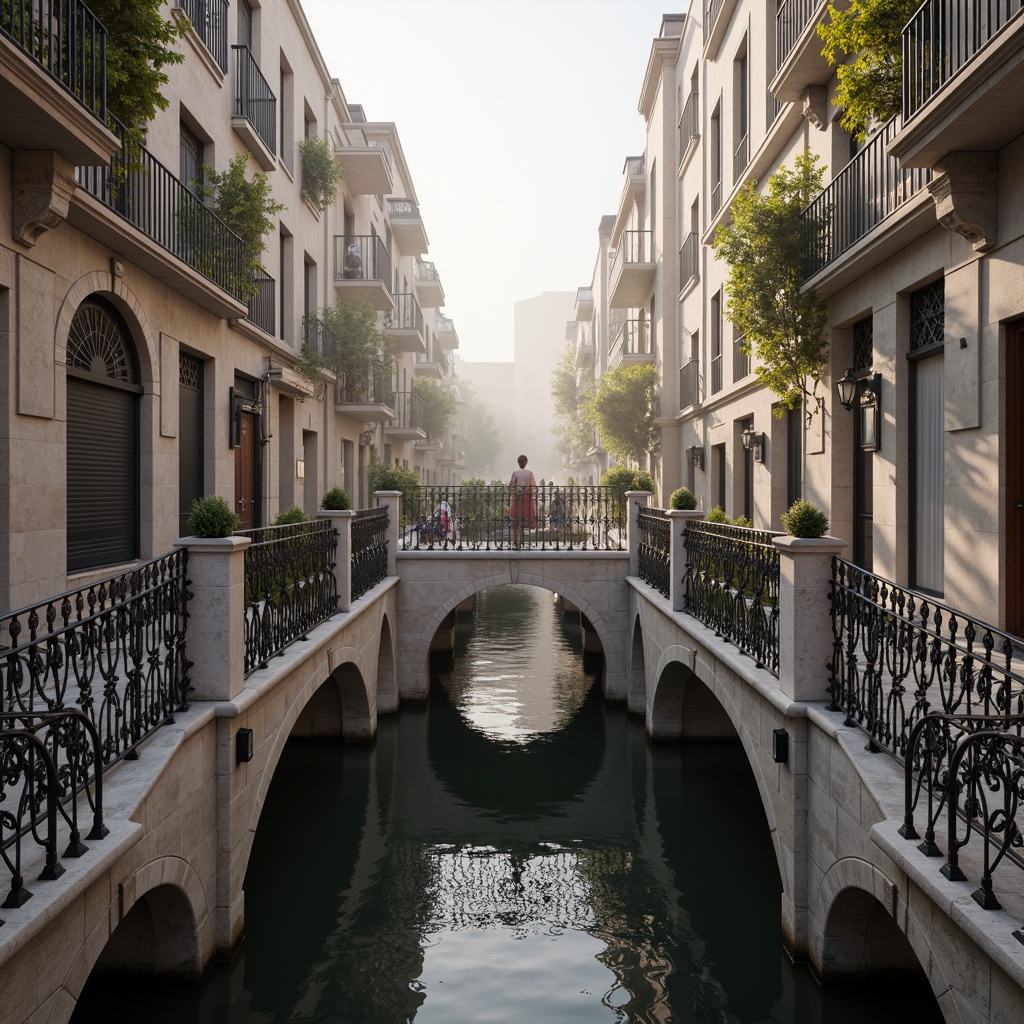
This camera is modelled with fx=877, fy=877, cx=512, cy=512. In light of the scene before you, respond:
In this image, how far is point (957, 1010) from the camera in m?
3.68

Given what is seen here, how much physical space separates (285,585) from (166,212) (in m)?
5.77

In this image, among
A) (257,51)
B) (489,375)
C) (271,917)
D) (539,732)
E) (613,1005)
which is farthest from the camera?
(489,375)

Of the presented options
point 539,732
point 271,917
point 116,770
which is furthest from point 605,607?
point 116,770

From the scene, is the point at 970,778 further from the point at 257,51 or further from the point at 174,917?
the point at 257,51

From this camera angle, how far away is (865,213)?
33.6ft

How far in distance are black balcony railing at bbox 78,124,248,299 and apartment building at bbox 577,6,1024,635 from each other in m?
7.70

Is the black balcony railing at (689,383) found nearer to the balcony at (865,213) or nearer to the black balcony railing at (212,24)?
the balcony at (865,213)

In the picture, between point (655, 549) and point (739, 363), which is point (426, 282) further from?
point (655, 549)

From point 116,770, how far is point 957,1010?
14.6 ft

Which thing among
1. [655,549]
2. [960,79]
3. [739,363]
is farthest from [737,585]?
[739,363]

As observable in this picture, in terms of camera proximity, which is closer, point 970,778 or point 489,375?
point 970,778

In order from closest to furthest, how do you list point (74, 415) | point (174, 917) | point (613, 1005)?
point (174, 917)
point (613, 1005)
point (74, 415)

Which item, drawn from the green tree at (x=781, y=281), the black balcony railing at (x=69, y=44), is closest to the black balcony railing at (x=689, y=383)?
the green tree at (x=781, y=281)

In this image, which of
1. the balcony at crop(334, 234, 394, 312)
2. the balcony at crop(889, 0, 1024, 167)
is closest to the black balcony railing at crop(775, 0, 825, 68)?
the balcony at crop(889, 0, 1024, 167)
